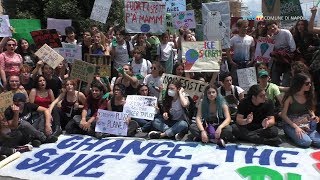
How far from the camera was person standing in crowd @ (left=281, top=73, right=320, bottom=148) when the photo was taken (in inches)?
251

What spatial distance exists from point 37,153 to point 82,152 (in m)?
0.64

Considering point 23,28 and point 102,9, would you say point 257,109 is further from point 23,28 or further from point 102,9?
point 23,28

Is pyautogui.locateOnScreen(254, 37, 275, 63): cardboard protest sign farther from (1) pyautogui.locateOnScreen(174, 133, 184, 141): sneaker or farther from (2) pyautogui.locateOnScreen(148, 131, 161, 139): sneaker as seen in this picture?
(2) pyautogui.locateOnScreen(148, 131, 161, 139): sneaker

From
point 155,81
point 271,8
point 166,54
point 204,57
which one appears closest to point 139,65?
point 155,81

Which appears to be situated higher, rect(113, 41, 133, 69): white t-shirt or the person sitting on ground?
rect(113, 41, 133, 69): white t-shirt

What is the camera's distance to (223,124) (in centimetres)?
641

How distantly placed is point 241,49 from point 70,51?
10.9 ft

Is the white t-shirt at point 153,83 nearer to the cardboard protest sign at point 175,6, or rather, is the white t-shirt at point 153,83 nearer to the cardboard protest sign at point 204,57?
the cardboard protest sign at point 204,57

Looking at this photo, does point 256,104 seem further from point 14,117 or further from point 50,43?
point 50,43

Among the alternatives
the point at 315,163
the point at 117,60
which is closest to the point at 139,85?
the point at 117,60

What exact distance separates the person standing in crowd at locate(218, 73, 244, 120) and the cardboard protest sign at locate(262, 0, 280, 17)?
2.38m

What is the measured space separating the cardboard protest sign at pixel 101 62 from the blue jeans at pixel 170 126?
148 centimetres

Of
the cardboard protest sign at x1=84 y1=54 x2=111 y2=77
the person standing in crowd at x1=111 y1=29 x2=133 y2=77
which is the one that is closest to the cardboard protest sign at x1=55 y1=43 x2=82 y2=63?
the cardboard protest sign at x1=84 y1=54 x2=111 y2=77

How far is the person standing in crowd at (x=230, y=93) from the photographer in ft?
23.7
